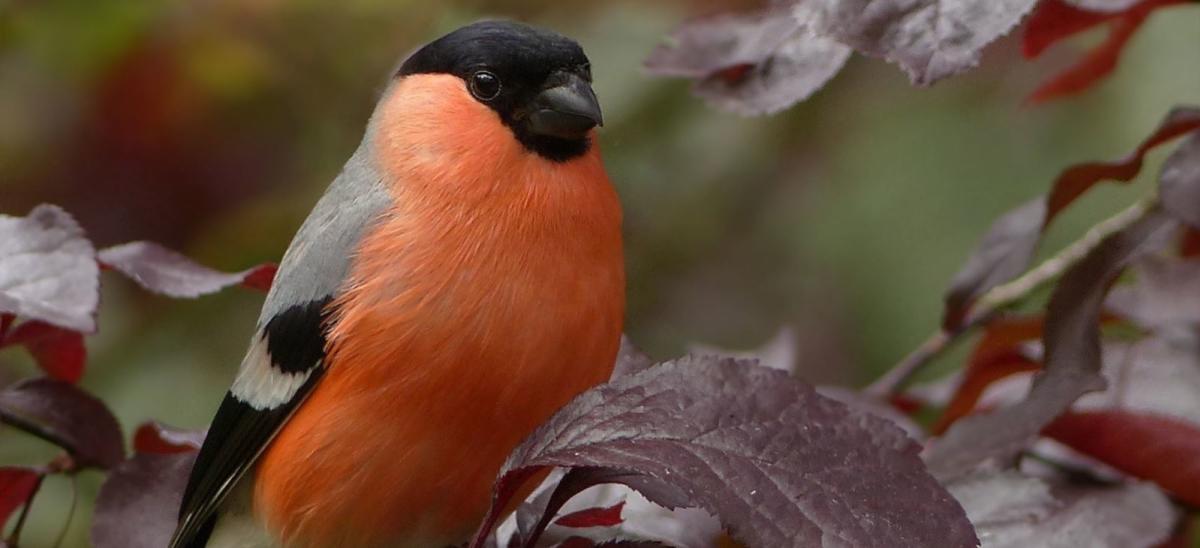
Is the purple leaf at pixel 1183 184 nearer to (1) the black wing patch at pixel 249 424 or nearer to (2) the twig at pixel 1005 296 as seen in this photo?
(2) the twig at pixel 1005 296

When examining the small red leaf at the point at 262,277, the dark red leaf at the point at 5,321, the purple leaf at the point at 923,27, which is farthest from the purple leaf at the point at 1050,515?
the dark red leaf at the point at 5,321

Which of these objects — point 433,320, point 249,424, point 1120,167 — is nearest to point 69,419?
point 249,424

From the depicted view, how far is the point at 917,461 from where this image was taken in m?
1.24

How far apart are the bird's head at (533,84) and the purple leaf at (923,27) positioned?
432mm

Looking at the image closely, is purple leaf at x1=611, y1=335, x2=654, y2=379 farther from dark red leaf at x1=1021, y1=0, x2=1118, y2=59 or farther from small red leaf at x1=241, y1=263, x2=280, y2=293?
dark red leaf at x1=1021, y1=0, x2=1118, y2=59

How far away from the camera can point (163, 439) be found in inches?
65.6

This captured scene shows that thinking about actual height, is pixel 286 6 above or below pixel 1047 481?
above

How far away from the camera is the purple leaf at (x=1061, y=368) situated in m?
1.54

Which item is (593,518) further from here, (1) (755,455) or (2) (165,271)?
(2) (165,271)

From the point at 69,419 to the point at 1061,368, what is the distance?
1106mm

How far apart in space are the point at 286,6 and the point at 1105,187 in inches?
77.9

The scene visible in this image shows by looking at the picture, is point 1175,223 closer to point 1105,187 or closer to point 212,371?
point 1105,187

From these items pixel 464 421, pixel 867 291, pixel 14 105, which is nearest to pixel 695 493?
pixel 464 421

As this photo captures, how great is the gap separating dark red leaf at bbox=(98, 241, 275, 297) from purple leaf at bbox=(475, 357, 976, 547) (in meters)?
0.53
